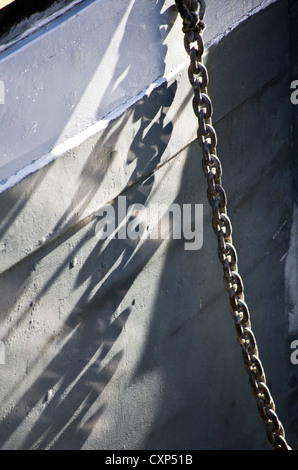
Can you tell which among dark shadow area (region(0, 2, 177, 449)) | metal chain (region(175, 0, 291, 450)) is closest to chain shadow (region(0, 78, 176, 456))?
dark shadow area (region(0, 2, 177, 449))

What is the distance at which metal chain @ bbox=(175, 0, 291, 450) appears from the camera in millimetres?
1917

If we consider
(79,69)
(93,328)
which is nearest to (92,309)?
(93,328)

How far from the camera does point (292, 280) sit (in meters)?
2.95

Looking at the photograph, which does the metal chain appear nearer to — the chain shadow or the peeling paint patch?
the chain shadow

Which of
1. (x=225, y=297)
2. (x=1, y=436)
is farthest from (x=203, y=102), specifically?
(x=1, y=436)

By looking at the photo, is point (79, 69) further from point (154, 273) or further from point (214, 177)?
point (154, 273)

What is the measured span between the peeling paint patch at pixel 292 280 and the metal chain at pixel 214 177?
87cm

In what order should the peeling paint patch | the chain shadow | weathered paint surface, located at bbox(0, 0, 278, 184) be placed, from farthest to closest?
the peeling paint patch, the chain shadow, weathered paint surface, located at bbox(0, 0, 278, 184)

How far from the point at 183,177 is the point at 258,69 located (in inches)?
19.9

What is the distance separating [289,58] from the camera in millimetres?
2562

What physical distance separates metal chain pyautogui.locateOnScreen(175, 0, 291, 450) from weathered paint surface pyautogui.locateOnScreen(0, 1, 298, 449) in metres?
0.14

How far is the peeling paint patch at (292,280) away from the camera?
9.43ft

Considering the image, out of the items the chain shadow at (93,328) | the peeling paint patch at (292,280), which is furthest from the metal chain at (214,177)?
the peeling paint patch at (292,280)

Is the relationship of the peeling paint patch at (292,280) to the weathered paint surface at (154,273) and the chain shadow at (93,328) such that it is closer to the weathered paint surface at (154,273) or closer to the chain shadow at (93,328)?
the weathered paint surface at (154,273)
